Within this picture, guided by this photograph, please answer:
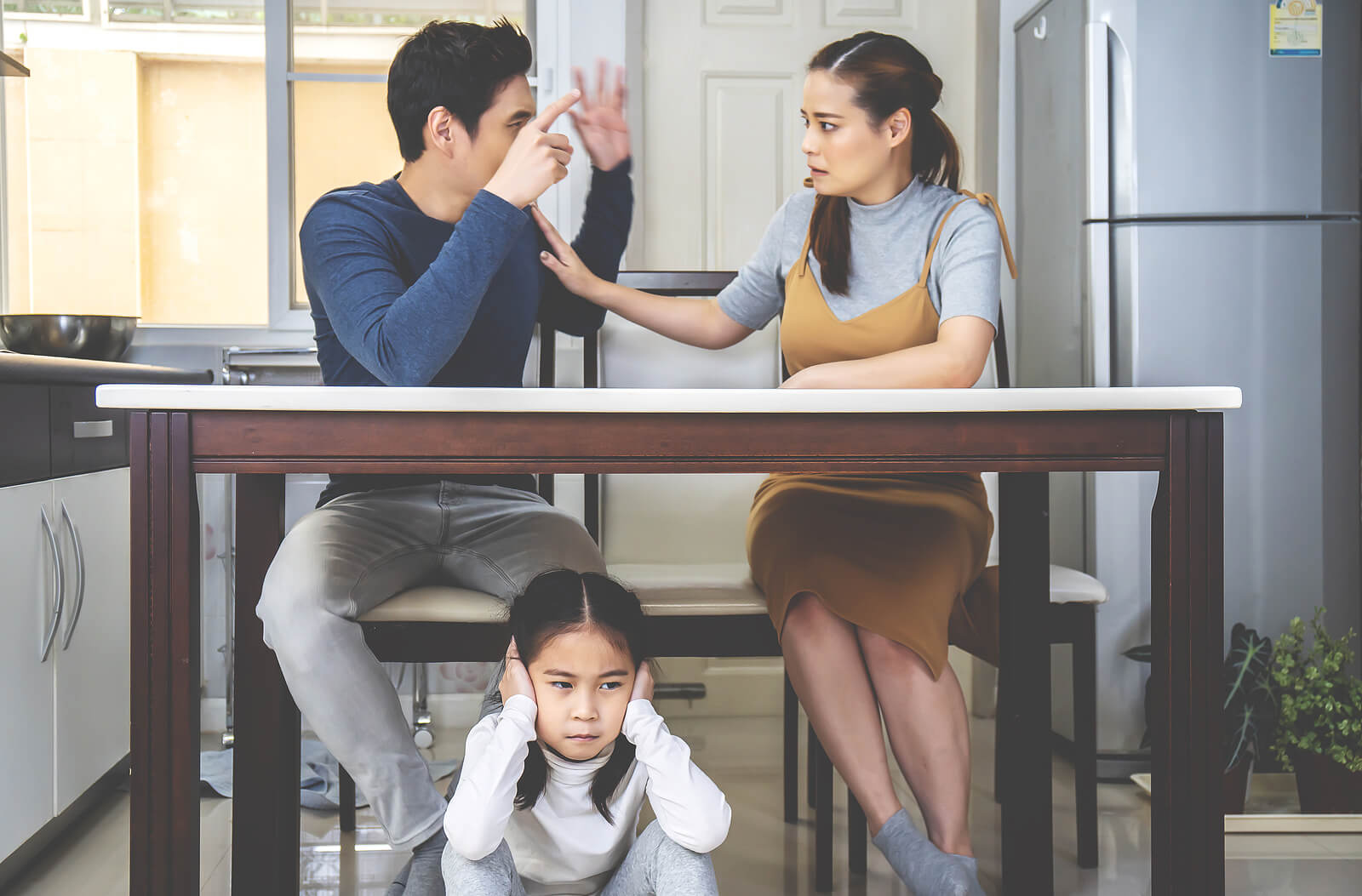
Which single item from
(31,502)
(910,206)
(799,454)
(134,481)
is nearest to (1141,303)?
(910,206)

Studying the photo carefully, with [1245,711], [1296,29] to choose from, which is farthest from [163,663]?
[1296,29]

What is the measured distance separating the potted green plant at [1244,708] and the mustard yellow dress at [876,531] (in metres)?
0.78

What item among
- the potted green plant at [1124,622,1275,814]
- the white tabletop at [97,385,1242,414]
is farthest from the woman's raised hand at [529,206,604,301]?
the potted green plant at [1124,622,1275,814]

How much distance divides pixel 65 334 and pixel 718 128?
1.59 metres

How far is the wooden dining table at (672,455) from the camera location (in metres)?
1.06

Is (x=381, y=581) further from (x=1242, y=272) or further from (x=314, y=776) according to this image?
(x=1242, y=272)

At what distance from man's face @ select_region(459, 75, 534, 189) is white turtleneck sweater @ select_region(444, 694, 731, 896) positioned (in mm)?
833

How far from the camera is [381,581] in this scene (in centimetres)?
141

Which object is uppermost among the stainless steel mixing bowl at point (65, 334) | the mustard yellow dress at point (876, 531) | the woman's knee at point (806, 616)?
the stainless steel mixing bowl at point (65, 334)

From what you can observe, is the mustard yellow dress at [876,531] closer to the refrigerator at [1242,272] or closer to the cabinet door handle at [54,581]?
the refrigerator at [1242,272]

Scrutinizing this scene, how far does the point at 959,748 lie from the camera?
1380 mm

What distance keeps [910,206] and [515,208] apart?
27.8 inches

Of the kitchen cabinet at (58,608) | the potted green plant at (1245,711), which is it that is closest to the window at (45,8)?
the kitchen cabinet at (58,608)

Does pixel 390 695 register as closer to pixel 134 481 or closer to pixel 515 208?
pixel 134 481
